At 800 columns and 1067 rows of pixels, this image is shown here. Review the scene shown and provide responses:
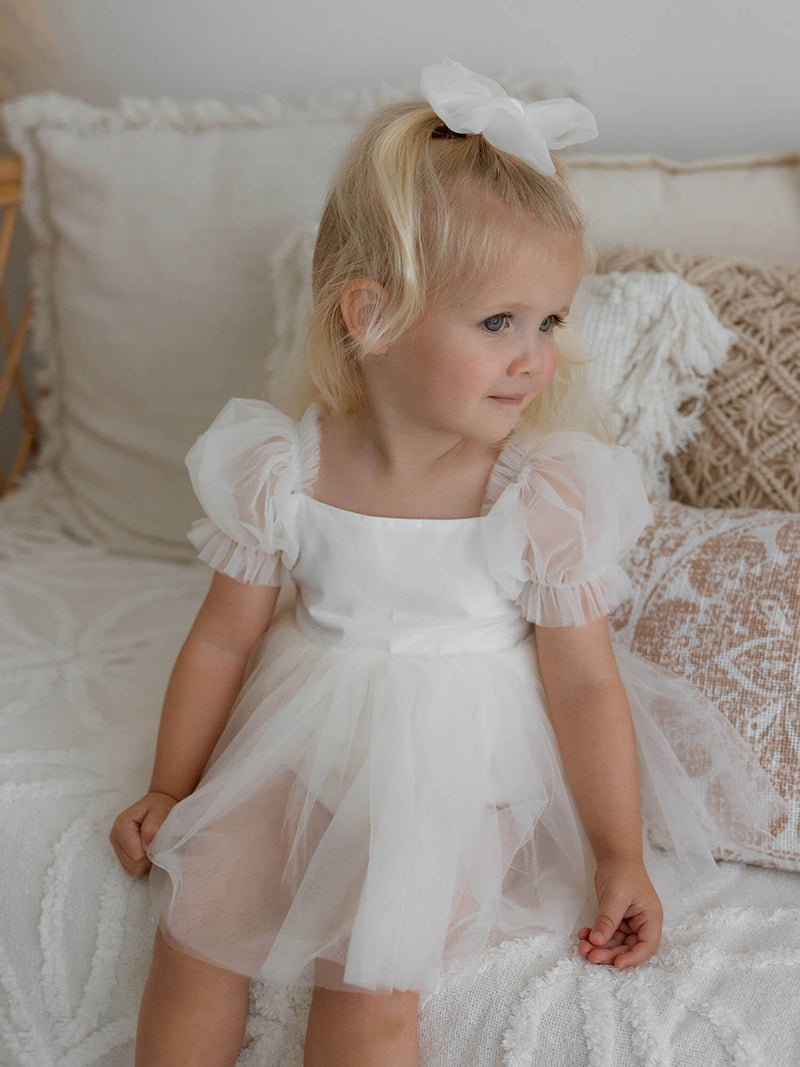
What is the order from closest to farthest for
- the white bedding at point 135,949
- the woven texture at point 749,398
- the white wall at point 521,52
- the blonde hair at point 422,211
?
the white bedding at point 135,949 → the blonde hair at point 422,211 → the woven texture at point 749,398 → the white wall at point 521,52

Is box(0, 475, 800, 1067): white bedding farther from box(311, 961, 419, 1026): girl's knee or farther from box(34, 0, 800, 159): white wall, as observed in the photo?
box(34, 0, 800, 159): white wall

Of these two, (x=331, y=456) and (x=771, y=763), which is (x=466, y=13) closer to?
(x=331, y=456)

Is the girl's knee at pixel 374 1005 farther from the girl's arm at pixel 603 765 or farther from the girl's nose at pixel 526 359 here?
the girl's nose at pixel 526 359

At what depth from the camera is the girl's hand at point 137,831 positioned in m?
0.93

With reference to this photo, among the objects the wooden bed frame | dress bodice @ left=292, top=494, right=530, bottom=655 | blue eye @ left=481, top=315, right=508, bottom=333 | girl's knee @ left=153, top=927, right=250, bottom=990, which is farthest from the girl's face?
the wooden bed frame

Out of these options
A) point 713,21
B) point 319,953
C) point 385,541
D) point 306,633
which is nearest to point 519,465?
point 385,541

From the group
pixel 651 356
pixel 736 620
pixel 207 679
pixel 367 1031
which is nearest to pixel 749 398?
pixel 651 356

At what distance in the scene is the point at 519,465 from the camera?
100 centimetres

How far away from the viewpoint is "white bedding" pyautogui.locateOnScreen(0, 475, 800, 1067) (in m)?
0.76

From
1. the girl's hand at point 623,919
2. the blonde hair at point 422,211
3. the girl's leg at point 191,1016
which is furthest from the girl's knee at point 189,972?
the blonde hair at point 422,211

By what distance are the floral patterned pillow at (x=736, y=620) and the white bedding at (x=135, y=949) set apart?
4.4 inches

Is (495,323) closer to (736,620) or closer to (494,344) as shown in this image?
(494,344)

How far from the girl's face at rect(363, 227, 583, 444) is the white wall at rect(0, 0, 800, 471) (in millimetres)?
648

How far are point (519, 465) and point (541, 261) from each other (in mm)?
197
